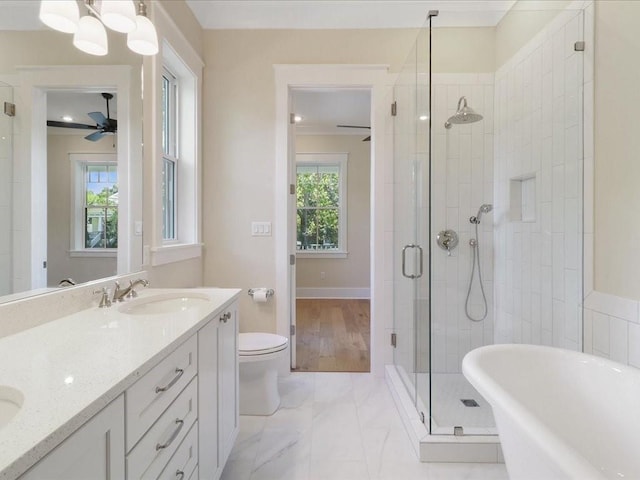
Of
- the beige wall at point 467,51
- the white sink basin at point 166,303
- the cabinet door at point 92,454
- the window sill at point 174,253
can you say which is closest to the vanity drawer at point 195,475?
the cabinet door at point 92,454

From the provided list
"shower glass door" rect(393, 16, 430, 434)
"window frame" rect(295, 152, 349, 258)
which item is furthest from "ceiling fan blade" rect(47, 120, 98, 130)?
"window frame" rect(295, 152, 349, 258)

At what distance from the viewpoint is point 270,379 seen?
6.76 feet

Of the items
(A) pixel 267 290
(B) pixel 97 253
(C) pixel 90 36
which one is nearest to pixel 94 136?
(C) pixel 90 36

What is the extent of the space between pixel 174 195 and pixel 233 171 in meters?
0.48

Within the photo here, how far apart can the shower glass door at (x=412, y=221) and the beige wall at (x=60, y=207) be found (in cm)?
186

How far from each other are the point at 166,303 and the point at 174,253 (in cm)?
60

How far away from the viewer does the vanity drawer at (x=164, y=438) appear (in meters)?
0.79

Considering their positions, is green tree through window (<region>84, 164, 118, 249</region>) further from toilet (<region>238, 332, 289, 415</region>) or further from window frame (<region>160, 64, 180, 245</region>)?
toilet (<region>238, 332, 289, 415</region>)

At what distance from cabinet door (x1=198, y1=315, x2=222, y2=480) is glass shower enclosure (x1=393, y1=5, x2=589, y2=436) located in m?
1.14

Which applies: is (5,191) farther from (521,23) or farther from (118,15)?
(521,23)

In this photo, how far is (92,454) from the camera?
0.63m

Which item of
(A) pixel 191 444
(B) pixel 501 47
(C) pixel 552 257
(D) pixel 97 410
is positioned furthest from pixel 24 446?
(B) pixel 501 47

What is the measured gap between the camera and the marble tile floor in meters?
1.56

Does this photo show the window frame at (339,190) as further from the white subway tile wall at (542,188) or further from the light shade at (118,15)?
the light shade at (118,15)
